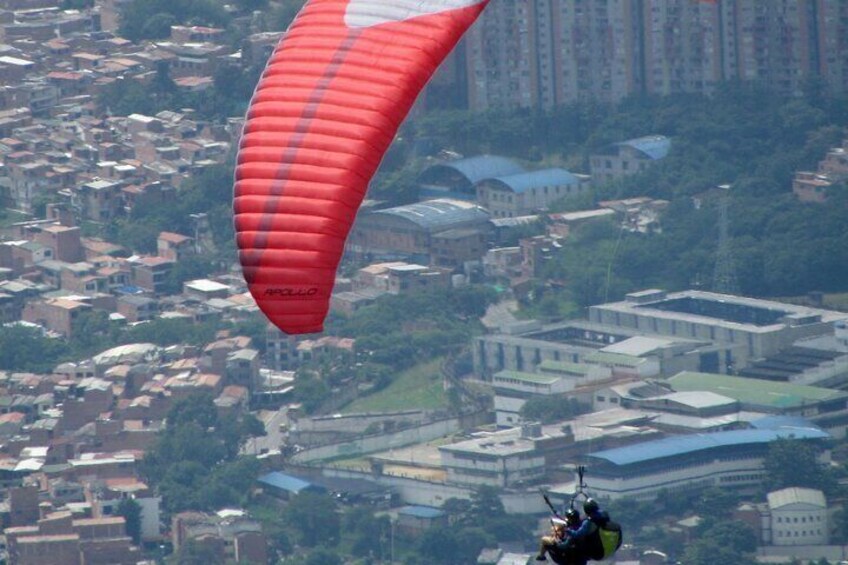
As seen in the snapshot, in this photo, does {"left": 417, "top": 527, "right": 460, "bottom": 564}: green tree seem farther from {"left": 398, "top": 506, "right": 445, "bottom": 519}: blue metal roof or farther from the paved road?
the paved road

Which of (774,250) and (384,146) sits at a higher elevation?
(384,146)

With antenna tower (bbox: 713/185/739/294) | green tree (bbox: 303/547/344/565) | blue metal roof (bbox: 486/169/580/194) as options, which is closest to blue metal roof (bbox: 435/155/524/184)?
blue metal roof (bbox: 486/169/580/194)

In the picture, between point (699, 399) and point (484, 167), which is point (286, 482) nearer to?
point (699, 399)

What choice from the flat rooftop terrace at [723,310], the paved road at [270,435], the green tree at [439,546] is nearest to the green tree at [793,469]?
the green tree at [439,546]

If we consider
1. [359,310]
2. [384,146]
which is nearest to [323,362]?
[359,310]

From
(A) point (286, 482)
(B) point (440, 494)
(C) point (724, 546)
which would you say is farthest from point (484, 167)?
(C) point (724, 546)

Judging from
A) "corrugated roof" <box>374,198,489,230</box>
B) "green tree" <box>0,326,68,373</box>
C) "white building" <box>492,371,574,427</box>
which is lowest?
"white building" <box>492,371,574,427</box>

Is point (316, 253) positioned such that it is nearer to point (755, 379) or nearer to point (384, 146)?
point (384, 146)
